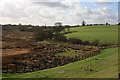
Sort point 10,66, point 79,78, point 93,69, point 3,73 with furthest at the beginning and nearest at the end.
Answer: point 10,66 → point 3,73 → point 93,69 → point 79,78

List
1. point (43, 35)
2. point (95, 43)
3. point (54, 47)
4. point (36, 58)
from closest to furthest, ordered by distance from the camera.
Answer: point (36, 58) → point (54, 47) → point (95, 43) → point (43, 35)

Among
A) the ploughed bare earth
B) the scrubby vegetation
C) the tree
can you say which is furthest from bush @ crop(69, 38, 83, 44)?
the tree

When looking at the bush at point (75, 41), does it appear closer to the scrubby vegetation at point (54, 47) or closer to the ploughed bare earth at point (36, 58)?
the scrubby vegetation at point (54, 47)

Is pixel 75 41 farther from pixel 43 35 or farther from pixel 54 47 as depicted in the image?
pixel 54 47

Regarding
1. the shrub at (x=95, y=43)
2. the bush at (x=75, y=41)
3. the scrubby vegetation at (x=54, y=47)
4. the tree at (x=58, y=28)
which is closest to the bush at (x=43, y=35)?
the scrubby vegetation at (x=54, y=47)

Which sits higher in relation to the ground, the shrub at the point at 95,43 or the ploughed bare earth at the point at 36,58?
the shrub at the point at 95,43

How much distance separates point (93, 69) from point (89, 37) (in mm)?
45162

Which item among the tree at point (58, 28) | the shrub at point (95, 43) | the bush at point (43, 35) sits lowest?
the shrub at point (95, 43)

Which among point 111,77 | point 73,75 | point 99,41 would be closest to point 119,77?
point 111,77

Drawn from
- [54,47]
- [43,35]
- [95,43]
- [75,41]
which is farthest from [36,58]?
[43,35]

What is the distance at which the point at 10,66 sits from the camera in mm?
29000

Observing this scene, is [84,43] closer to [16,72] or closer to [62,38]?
[62,38]

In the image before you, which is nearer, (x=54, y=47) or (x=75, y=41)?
(x=54, y=47)

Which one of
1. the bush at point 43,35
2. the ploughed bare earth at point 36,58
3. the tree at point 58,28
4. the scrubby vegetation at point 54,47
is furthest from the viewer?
the tree at point 58,28
